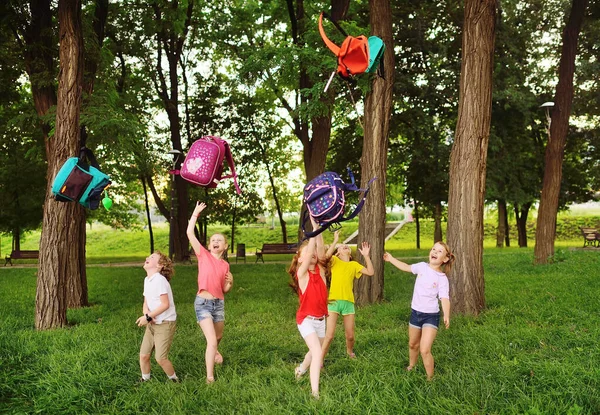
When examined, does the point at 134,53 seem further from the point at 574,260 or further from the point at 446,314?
the point at 446,314

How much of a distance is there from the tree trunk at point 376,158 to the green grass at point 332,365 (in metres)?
0.85

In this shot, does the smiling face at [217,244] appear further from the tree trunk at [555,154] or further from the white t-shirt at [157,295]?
the tree trunk at [555,154]

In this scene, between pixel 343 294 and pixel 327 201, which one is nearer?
pixel 327 201

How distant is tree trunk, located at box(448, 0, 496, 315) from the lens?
9.27 meters

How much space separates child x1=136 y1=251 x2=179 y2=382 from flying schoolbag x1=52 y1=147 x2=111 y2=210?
1400mm

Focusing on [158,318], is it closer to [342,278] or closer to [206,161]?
[206,161]

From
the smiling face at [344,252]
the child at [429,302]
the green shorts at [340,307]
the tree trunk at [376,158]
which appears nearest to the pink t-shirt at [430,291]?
the child at [429,302]

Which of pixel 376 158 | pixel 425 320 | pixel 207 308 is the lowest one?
pixel 425 320

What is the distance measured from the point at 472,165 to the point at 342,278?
3799 mm

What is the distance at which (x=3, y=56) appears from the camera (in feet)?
42.8

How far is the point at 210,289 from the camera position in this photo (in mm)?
6188

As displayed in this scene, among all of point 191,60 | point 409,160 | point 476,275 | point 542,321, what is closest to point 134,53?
point 191,60

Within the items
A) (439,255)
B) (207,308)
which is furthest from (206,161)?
(439,255)

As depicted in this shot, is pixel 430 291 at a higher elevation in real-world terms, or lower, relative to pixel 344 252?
lower
